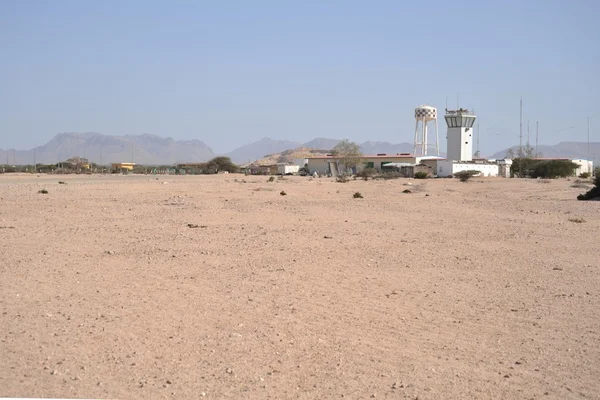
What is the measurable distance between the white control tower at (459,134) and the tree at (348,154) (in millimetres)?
13087

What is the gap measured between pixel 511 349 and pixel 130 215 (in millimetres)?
16696

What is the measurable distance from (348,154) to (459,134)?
16.5m

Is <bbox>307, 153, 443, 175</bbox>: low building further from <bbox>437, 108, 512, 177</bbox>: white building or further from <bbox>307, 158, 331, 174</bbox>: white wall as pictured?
<bbox>437, 108, 512, 177</bbox>: white building

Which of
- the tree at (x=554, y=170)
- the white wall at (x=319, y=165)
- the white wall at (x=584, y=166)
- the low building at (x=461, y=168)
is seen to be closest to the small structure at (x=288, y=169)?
the white wall at (x=319, y=165)

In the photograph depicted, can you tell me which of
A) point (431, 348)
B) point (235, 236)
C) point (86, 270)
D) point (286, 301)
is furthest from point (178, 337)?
point (235, 236)

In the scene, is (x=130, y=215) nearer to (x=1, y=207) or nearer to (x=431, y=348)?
(x=1, y=207)

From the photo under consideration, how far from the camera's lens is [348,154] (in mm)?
102688

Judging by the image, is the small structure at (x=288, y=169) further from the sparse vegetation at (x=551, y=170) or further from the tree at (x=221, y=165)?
the sparse vegetation at (x=551, y=170)

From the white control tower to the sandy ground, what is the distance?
78525 mm

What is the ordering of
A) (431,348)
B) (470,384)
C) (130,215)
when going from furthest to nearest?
1. (130,215)
2. (431,348)
3. (470,384)

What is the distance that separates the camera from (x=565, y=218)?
24.1 m

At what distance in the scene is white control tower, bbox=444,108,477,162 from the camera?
9550cm

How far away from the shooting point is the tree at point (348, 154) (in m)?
Answer: 99.2

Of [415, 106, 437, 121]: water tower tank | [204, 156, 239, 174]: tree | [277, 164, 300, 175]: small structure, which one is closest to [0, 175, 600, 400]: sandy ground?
[277, 164, 300, 175]: small structure
